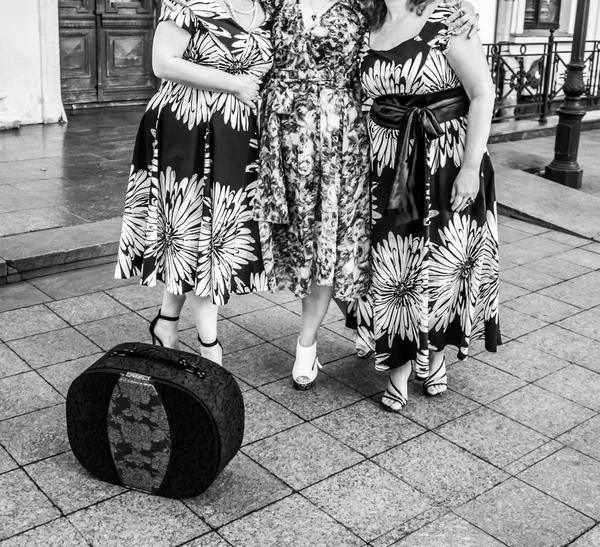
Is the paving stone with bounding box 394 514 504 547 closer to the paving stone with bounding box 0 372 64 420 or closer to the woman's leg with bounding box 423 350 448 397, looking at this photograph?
the woman's leg with bounding box 423 350 448 397

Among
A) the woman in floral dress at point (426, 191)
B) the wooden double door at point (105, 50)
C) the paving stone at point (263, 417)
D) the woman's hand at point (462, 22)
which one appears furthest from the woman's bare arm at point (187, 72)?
the wooden double door at point (105, 50)

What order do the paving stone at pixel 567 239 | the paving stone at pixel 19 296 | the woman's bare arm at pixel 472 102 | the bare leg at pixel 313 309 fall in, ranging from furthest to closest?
the paving stone at pixel 567 239 < the paving stone at pixel 19 296 < the bare leg at pixel 313 309 < the woman's bare arm at pixel 472 102

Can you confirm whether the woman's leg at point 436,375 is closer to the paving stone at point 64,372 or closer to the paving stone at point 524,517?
the paving stone at point 524,517

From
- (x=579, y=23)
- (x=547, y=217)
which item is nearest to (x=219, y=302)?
(x=547, y=217)

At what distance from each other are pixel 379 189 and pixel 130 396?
137cm

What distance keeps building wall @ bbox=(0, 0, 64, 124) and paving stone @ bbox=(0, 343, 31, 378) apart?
5.82m

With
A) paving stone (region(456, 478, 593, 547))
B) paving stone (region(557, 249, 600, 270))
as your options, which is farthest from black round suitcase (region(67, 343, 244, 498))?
paving stone (region(557, 249, 600, 270))

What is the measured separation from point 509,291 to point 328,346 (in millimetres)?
1490

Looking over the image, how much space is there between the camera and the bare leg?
12.9ft

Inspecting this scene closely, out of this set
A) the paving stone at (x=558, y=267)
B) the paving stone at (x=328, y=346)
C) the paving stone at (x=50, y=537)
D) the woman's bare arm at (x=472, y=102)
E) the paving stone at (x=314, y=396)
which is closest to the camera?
the paving stone at (x=50, y=537)

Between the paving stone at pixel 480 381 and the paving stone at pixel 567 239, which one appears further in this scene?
the paving stone at pixel 567 239

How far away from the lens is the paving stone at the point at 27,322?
452 centimetres

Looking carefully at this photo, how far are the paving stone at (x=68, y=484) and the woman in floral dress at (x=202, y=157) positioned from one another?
860 mm

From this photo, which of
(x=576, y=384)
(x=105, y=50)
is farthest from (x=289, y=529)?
(x=105, y=50)
